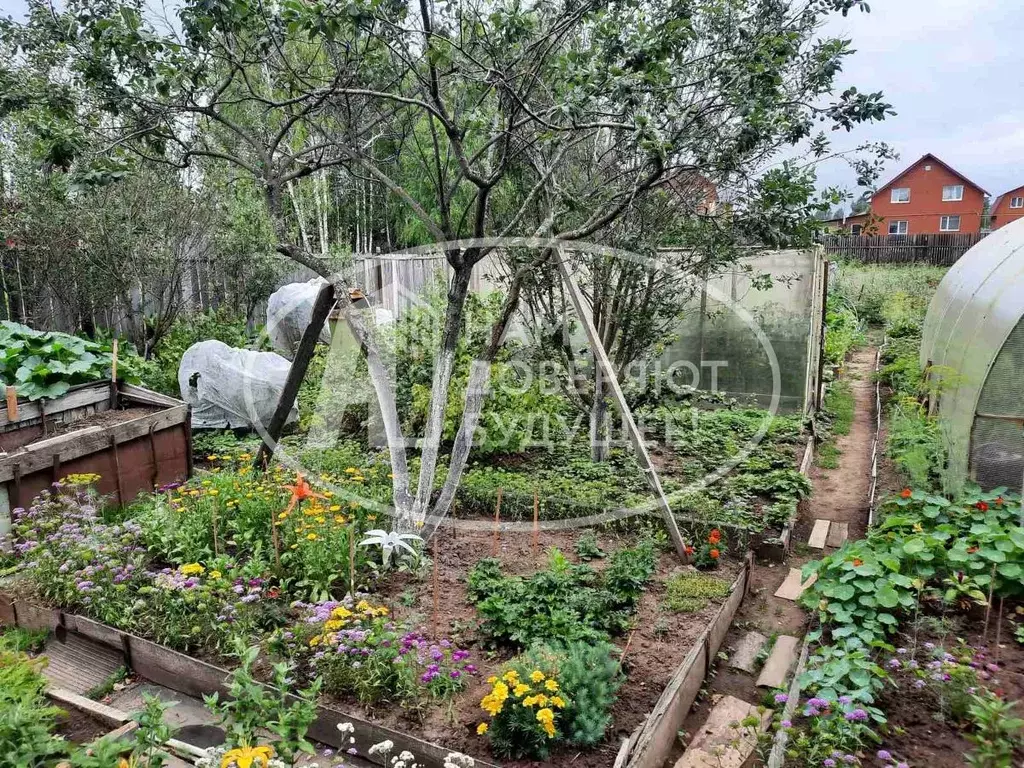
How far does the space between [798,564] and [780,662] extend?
4.95 feet

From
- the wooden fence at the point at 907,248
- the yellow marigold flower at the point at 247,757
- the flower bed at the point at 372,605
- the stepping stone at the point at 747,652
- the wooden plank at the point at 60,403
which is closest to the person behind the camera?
the yellow marigold flower at the point at 247,757

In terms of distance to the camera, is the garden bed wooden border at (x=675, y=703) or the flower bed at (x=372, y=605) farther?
the flower bed at (x=372, y=605)

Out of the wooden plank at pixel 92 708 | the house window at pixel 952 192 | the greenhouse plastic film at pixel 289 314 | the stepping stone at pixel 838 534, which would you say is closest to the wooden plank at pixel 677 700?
the stepping stone at pixel 838 534

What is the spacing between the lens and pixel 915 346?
12.3 m

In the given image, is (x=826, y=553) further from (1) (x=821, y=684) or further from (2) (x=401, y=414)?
(2) (x=401, y=414)

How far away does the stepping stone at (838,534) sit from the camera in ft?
19.1

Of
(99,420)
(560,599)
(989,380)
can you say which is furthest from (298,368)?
(989,380)

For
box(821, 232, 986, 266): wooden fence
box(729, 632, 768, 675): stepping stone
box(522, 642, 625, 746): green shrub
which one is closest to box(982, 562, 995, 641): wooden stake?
box(729, 632, 768, 675): stepping stone

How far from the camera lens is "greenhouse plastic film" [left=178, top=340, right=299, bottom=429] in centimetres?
810

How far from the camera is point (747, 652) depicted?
169 inches

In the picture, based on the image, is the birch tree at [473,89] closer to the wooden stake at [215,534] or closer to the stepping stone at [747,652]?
the wooden stake at [215,534]

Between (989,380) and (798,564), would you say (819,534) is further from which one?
(989,380)

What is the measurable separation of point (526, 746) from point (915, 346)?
1190cm

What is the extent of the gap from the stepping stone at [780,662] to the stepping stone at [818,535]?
5.06ft
